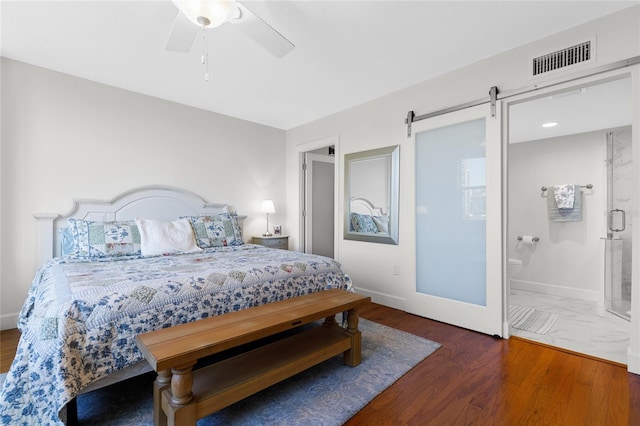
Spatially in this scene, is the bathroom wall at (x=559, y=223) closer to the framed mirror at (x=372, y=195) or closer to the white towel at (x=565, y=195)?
the white towel at (x=565, y=195)

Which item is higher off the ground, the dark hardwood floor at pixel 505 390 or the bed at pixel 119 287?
the bed at pixel 119 287

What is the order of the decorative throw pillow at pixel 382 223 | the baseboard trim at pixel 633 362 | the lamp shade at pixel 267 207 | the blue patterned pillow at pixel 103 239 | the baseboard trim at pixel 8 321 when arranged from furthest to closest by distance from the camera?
the lamp shade at pixel 267 207 < the decorative throw pillow at pixel 382 223 < the baseboard trim at pixel 8 321 < the blue patterned pillow at pixel 103 239 < the baseboard trim at pixel 633 362

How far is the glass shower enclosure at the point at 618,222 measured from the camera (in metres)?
3.31

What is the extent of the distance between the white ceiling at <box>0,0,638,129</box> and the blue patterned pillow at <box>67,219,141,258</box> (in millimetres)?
1509

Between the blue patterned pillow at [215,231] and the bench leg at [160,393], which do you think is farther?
the blue patterned pillow at [215,231]

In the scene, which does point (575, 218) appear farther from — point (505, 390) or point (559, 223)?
point (505, 390)

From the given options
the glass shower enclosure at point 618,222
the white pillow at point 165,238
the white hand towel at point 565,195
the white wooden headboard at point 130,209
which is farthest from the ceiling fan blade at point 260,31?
the white hand towel at point 565,195

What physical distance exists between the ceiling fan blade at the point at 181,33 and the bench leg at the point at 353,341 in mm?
2116

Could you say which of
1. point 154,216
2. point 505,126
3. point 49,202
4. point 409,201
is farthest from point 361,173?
point 49,202

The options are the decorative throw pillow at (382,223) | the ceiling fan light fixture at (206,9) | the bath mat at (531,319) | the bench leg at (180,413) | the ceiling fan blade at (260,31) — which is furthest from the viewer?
the decorative throw pillow at (382,223)

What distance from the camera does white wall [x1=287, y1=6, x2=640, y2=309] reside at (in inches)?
83.0

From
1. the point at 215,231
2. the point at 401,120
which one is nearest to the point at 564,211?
the point at 401,120

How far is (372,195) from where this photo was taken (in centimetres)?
367

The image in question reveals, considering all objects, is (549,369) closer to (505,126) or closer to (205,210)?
(505,126)
